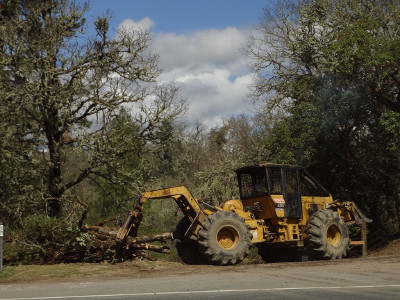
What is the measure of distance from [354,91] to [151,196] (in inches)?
512

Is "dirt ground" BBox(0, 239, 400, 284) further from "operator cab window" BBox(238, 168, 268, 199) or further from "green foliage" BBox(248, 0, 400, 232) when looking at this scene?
"green foliage" BBox(248, 0, 400, 232)

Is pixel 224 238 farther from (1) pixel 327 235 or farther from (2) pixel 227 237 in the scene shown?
(1) pixel 327 235

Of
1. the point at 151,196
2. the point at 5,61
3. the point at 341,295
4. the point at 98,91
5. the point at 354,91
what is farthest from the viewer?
the point at 354,91

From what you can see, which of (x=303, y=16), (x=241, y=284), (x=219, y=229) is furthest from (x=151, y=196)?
(x=303, y=16)

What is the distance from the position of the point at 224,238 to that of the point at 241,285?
5228 millimetres

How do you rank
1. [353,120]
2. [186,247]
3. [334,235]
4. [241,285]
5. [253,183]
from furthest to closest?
1. [353,120]
2. [334,235]
3. [253,183]
4. [186,247]
5. [241,285]

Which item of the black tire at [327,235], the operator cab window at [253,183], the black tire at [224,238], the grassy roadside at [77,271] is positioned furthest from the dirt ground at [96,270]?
the operator cab window at [253,183]

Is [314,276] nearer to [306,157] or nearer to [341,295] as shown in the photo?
[341,295]

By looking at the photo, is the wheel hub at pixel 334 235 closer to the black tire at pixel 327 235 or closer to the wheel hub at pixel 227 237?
the black tire at pixel 327 235

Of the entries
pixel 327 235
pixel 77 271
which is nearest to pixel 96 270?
pixel 77 271

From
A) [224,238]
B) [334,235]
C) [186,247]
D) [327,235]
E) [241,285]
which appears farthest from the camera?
[334,235]

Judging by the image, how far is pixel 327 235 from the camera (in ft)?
59.3

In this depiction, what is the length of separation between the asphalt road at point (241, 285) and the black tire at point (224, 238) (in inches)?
41.5

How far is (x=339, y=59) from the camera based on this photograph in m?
25.6
